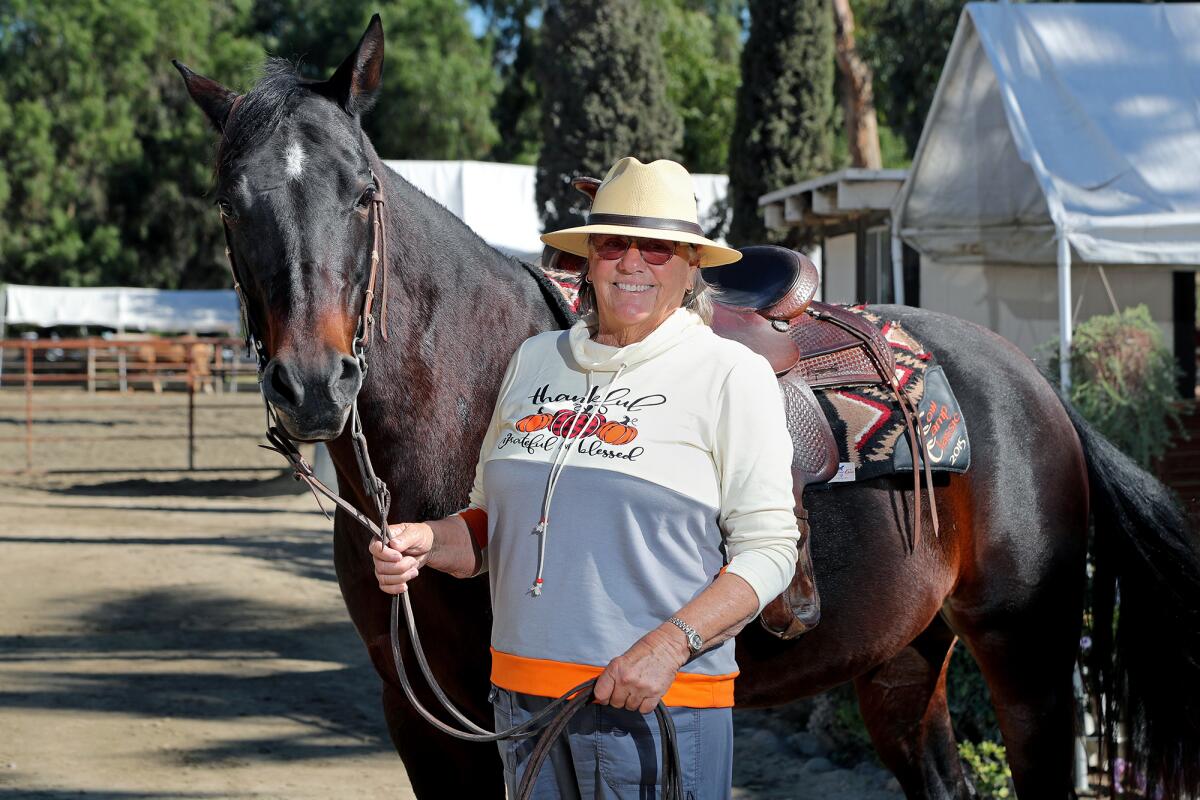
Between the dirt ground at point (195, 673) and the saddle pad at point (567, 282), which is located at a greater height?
the saddle pad at point (567, 282)

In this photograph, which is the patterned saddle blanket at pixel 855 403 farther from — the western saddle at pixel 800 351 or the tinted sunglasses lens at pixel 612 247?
the tinted sunglasses lens at pixel 612 247

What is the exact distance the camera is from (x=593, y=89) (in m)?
14.2

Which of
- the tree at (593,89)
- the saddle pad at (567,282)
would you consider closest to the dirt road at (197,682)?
the saddle pad at (567,282)

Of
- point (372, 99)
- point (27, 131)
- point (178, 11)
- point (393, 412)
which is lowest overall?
point (393, 412)

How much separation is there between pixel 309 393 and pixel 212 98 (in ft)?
2.53

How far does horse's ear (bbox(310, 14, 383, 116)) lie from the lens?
88.3 inches

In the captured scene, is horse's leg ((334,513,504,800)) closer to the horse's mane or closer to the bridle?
the bridle

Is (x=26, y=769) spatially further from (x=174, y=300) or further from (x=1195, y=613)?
(x=174, y=300)

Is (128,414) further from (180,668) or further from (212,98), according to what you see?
(212,98)

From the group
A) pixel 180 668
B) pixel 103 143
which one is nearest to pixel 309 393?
pixel 180 668

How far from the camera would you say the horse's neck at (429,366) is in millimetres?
2312

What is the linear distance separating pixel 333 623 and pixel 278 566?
1.79m

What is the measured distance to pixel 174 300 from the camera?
31469 mm

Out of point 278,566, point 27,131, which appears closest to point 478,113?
point 27,131
